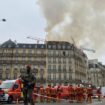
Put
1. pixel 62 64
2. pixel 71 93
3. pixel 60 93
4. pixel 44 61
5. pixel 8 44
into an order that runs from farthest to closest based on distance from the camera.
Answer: pixel 8 44
pixel 44 61
pixel 62 64
pixel 60 93
pixel 71 93

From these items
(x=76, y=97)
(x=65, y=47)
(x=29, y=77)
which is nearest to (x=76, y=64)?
(x=65, y=47)

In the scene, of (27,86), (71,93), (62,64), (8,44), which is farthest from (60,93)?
(8,44)

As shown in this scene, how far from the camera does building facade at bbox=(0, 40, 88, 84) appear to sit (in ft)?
462

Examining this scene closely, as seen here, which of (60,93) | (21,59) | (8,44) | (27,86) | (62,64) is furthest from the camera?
(8,44)

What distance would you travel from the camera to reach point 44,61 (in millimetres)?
142875

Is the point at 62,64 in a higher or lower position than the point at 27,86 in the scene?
higher

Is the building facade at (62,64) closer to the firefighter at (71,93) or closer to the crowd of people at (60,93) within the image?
the crowd of people at (60,93)

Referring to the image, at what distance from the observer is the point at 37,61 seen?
5645 inches

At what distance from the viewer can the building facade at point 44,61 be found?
141 m

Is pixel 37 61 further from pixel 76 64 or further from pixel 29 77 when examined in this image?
pixel 29 77

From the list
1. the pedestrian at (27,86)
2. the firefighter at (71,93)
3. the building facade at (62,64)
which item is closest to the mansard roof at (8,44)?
the building facade at (62,64)

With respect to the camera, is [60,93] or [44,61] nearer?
[60,93]

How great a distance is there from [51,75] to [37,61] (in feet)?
22.9

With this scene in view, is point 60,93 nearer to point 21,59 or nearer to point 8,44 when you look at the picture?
point 21,59
